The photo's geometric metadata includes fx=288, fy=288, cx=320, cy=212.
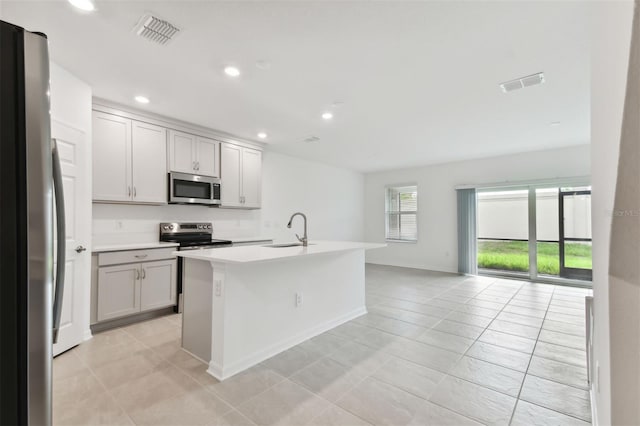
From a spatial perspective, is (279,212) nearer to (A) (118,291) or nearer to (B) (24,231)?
(A) (118,291)

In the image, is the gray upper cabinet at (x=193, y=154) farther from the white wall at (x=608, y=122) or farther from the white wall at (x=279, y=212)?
the white wall at (x=608, y=122)

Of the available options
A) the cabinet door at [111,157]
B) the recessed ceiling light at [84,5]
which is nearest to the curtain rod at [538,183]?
the cabinet door at [111,157]

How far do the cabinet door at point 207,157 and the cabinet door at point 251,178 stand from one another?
1.65 feet

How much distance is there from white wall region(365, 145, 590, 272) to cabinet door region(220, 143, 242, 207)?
4362 millimetres

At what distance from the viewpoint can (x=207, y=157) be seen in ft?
14.1

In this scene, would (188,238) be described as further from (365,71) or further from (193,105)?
(365,71)

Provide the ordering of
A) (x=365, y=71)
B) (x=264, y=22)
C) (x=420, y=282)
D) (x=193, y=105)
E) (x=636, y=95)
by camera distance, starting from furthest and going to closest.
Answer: (x=420, y=282)
(x=193, y=105)
(x=365, y=71)
(x=264, y=22)
(x=636, y=95)

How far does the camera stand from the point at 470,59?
2.44 m

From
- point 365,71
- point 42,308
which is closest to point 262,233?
point 365,71

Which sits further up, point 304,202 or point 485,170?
point 485,170

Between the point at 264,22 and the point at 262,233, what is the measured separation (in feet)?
13.1

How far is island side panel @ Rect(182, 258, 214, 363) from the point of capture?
7.79 ft

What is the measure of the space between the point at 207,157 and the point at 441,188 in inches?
204

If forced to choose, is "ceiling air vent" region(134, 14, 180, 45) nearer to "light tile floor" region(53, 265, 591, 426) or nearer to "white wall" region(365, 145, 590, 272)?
"light tile floor" region(53, 265, 591, 426)
